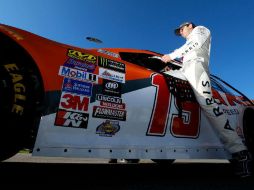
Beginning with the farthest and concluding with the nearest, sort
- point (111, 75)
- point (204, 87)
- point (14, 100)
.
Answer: point (204, 87) → point (111, 75) → point (14, 100)

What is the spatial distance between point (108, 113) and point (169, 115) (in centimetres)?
82

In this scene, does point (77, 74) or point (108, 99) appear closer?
point (77, 74)

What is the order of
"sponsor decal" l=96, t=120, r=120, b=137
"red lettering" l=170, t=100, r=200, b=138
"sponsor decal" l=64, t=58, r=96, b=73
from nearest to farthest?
"sponsor decal" l=64, t=58, r=96, b=73, "sponsor decal" l=96, t=120, r=120, b=137, "red lettering" l=170, t=100, r=200, b=138

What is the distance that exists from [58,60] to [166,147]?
1.48 meters

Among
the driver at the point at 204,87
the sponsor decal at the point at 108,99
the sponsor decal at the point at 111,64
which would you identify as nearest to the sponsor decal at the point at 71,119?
the sponsor decal at the point at 108,99

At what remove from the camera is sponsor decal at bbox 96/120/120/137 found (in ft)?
9.40

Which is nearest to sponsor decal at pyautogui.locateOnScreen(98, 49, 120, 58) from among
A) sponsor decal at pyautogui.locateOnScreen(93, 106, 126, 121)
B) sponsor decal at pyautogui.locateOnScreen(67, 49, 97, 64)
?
sponsor decal at pyautogui.locateOnScreen(67, 49, 97, 64)

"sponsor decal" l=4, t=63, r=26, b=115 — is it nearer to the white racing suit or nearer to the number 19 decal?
the number 19 decal

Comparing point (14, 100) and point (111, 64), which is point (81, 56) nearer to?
point (111, 64)

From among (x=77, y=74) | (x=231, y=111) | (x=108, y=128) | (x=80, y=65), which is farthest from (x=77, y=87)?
(x=231, y=111)

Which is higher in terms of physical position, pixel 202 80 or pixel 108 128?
pixel 202 80

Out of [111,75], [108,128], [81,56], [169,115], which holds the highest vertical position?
[81,56]

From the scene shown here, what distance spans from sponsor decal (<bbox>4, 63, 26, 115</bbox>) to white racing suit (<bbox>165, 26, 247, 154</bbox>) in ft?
6.23

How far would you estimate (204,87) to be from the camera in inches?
148
